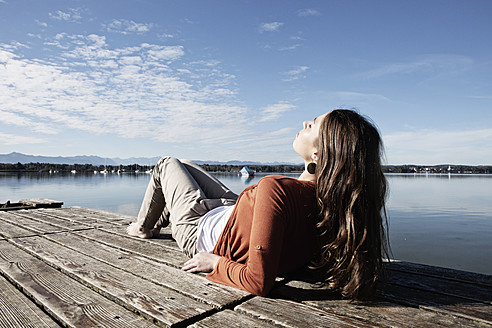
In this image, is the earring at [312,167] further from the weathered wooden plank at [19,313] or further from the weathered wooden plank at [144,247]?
the weathered wooden plank at [19,313]

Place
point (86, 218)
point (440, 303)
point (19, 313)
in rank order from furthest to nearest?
point (86, 218), point (440, 303), point (19, 313)

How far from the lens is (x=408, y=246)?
22.1 ft

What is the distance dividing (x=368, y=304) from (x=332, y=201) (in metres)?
0.57

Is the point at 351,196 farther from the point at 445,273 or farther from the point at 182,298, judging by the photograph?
the point at 445,273

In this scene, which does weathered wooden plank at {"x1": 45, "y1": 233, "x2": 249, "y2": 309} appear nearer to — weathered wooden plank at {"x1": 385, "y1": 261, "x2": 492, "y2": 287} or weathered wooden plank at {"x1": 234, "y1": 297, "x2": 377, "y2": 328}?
weathered wooden plank at {"x1": 234, "y1": 297, "x2": 377, "y2": 328}

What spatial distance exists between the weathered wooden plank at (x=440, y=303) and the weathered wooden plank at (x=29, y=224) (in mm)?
3525

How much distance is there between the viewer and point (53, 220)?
14.4 feet

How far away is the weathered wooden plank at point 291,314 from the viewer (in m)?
1.41

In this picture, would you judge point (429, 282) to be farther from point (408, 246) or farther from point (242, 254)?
point (408, 246)

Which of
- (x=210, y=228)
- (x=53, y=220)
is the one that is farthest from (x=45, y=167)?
(x=210, y=228)

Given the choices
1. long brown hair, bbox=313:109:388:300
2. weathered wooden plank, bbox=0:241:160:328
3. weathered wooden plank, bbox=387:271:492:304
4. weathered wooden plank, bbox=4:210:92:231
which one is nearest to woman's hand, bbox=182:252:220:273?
weathered wooden plank, bbox=0:241:160:328

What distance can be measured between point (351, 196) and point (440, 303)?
2.48ft

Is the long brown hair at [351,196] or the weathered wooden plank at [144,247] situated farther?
the weathered wooden plank at [144,247]

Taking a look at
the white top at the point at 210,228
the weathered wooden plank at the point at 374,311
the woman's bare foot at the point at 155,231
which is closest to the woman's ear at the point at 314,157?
the white top at the point at 210,228
